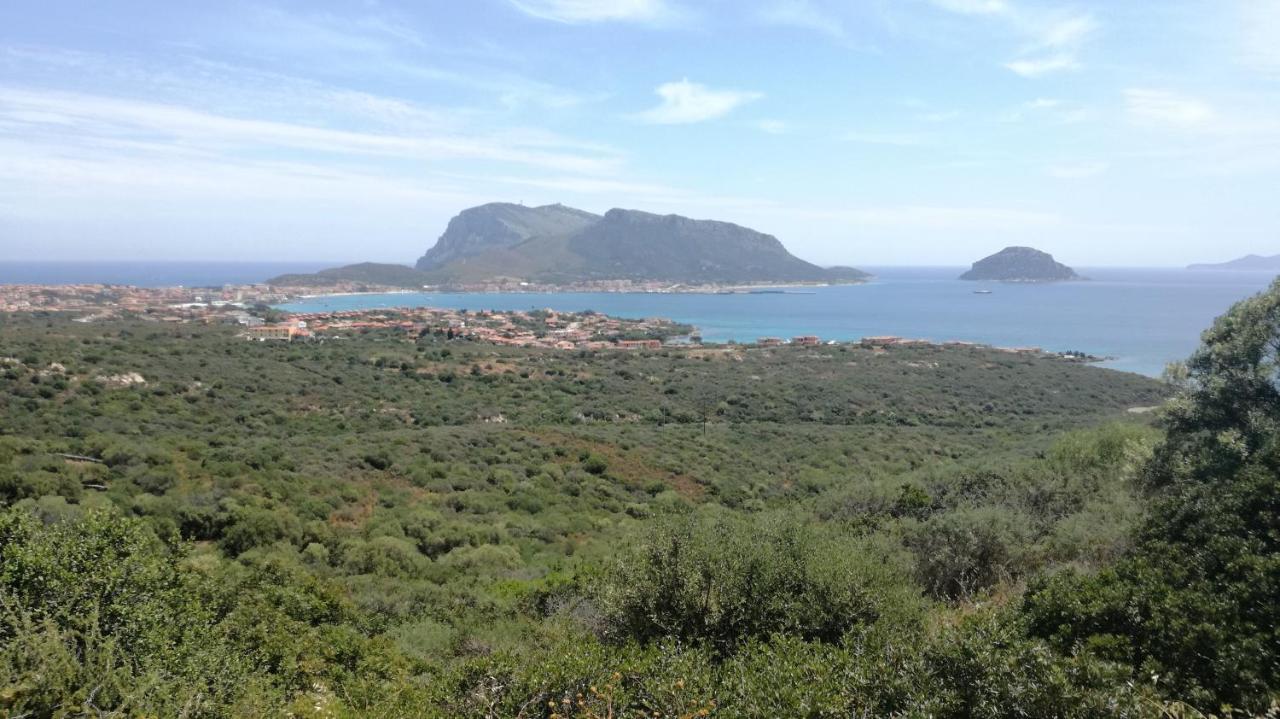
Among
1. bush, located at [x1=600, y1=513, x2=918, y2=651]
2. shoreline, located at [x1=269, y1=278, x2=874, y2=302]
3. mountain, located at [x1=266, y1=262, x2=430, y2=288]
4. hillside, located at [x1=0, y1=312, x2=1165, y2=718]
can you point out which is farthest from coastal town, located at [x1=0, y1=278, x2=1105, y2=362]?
shoreline, located at [x1=269, y1=278, x2=874, y2=302]

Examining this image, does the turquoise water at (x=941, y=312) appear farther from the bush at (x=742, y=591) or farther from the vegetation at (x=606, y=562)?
the bush at (x=742, y=591)

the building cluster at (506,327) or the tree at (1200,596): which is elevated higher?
the tree at (1200,596)

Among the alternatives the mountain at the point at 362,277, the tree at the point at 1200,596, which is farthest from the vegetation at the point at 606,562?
the mountain at the point at 362,277

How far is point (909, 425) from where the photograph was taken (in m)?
39.0

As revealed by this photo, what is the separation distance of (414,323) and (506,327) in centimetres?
1120

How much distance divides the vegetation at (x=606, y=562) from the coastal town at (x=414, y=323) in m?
34.4

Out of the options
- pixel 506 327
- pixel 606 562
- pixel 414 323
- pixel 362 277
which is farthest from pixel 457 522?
pixel 362 277

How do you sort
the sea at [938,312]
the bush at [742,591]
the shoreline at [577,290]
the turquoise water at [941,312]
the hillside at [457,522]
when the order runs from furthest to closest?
the shoreline at [577,290]
the turquoise water at [941,312]
the sea at [938,312]
the bush at [742,591]
the hillside at [457,522]

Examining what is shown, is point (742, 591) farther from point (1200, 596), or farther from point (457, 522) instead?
point (457, 522)

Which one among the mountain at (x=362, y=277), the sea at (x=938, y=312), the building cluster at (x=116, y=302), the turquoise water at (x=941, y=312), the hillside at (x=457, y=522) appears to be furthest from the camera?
the mountain at (x=362, y=277)

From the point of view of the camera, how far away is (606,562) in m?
11.2

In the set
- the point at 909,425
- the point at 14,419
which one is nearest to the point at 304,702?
the point at 14,419

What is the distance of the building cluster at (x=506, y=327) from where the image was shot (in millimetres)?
65312

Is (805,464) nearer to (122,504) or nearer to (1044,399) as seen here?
(122,504)
